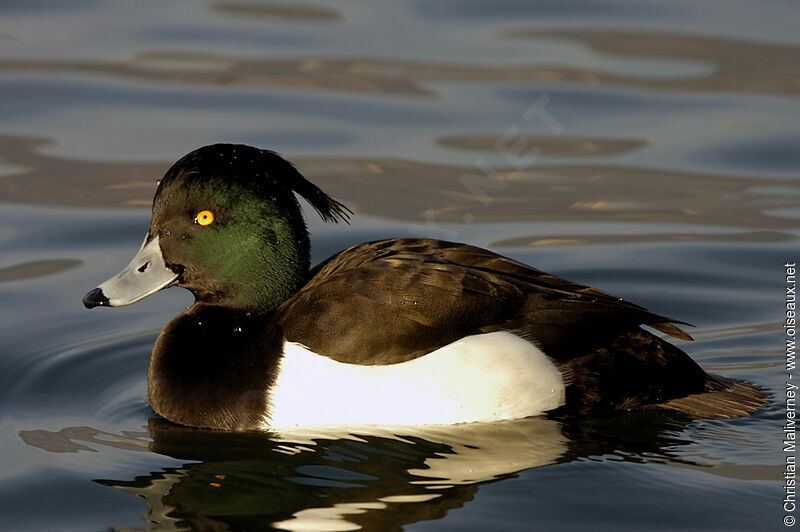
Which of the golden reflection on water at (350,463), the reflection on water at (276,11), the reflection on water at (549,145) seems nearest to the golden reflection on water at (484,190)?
the reflection on water at (549,145)

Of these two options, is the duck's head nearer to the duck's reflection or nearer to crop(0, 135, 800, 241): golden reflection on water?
the duck's reflection

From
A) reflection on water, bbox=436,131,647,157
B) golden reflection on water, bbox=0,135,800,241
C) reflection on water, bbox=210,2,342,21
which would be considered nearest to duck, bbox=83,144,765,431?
golden reflection on water, bbox=0,135,800,241

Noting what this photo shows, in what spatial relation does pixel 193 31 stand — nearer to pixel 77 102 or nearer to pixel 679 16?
pixel 77 102

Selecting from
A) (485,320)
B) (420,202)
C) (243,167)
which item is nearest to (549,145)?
(420,202)

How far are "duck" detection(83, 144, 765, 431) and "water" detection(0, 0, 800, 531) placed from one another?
0.12 m

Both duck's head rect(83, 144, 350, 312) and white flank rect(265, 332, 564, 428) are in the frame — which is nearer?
white flank rect(265, 332, 564, 428)

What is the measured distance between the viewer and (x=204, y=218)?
18.8 ft

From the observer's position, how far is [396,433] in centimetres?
537

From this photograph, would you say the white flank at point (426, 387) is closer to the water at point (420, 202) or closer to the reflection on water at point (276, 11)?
the water at point (420, 202)

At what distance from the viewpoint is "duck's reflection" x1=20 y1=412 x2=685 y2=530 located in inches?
190

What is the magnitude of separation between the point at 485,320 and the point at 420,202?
10.7ft

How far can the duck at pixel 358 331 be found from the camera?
529 cm

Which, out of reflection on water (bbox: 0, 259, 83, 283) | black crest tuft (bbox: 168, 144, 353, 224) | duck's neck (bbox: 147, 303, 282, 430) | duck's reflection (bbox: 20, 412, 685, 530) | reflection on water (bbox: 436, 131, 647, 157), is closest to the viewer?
duck's reflection (bbox: 20, 412, 685, 530)

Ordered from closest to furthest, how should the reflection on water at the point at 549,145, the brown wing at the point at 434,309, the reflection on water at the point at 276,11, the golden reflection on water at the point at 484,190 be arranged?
1. the brown wing at the point at 434,309
2. the golden reflection on water at the point at 484,190
3. the reflection on water at the point at 549,145
4. the reflection on water at the point at 276,11
